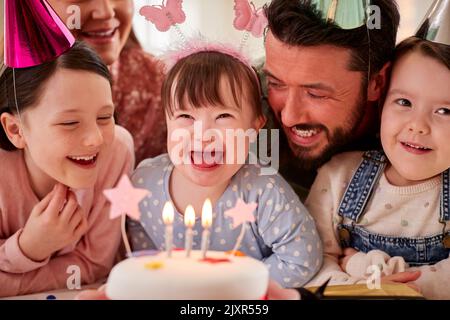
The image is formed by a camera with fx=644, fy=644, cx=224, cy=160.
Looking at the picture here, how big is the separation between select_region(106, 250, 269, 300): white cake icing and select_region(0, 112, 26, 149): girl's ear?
0.41 meters

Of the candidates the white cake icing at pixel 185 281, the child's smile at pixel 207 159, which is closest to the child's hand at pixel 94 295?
the white cake icing at pixel 185 281

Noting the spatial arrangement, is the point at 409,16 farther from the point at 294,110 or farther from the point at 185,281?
the point at 185,281

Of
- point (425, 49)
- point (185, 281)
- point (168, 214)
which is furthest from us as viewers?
point (425, 49)

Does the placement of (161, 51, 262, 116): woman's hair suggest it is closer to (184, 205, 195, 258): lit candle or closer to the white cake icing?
(184, 205, 195, 258): lit candle

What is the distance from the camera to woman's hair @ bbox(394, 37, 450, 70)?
53.2 inches

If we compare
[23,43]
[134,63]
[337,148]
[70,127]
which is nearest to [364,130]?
[337,148]

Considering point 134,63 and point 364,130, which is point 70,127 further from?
point 364,130

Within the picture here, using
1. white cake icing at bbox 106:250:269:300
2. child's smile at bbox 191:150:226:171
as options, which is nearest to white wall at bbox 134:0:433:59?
child's smile at bbox 191:150:226:171

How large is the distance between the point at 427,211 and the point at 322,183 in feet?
0.77

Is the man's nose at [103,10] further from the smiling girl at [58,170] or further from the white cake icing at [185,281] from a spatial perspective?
the white cake icing at [185,281]

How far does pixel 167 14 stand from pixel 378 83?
482 mm

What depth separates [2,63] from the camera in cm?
139

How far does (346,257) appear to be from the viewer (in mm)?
1453

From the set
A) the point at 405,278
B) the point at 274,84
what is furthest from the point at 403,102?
the point at 405,278
